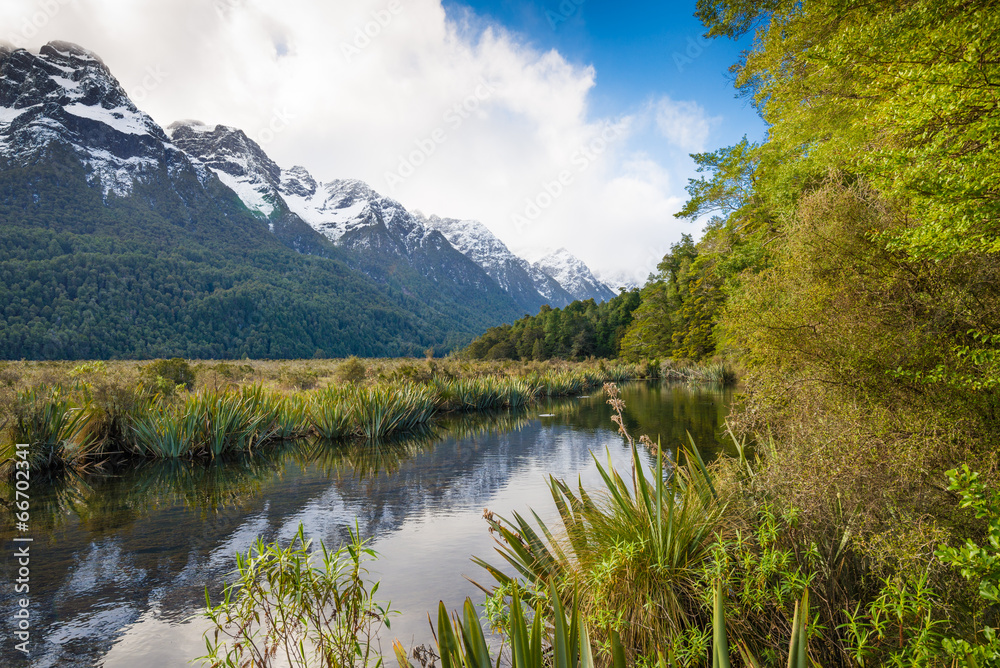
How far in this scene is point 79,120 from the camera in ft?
489

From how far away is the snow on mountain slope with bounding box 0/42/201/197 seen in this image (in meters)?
133

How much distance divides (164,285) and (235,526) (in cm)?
10828

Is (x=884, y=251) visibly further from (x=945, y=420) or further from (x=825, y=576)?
(x=825, y=576)

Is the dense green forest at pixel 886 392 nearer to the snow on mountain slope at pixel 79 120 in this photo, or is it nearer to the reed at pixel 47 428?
the reed at pixel 47 428

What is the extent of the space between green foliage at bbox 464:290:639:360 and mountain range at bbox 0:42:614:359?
162 feet

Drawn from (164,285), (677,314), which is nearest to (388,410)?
(677,314)

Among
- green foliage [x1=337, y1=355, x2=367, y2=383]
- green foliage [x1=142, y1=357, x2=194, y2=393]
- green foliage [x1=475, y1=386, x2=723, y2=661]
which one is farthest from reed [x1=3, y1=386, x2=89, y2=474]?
green foliage [x1=337, y1=355, x2=367, y2=383]

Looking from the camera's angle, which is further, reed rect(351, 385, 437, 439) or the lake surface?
reed rect(351, 385, 437, 439)

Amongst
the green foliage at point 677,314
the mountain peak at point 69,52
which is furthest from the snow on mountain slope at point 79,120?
the green foliage at point 677,314

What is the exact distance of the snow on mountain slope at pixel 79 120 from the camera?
13312cm

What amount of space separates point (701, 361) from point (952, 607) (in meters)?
39.7

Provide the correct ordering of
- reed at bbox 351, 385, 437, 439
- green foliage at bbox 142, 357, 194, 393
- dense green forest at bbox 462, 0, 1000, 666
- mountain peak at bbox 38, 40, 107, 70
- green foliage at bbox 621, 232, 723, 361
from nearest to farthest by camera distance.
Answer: dense green forest at bbox 462, 0, 1000, 666 → reed at bbox 351, 385, 437, 439 → green foliage at bbox 142, 357, 194, 393 → green foliage at bbox 621, 232, 723, 361 → mountain peak at bbox 38, 40, 107, 70

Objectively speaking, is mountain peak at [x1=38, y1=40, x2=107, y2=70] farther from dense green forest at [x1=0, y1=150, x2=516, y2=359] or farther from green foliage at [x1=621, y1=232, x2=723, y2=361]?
green foliage at [x1=621, y1=232, x2=723, y2=361]

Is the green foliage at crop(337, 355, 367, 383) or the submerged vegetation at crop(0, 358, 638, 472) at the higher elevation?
the green foliage at crop(337, 355, 367, 383)
